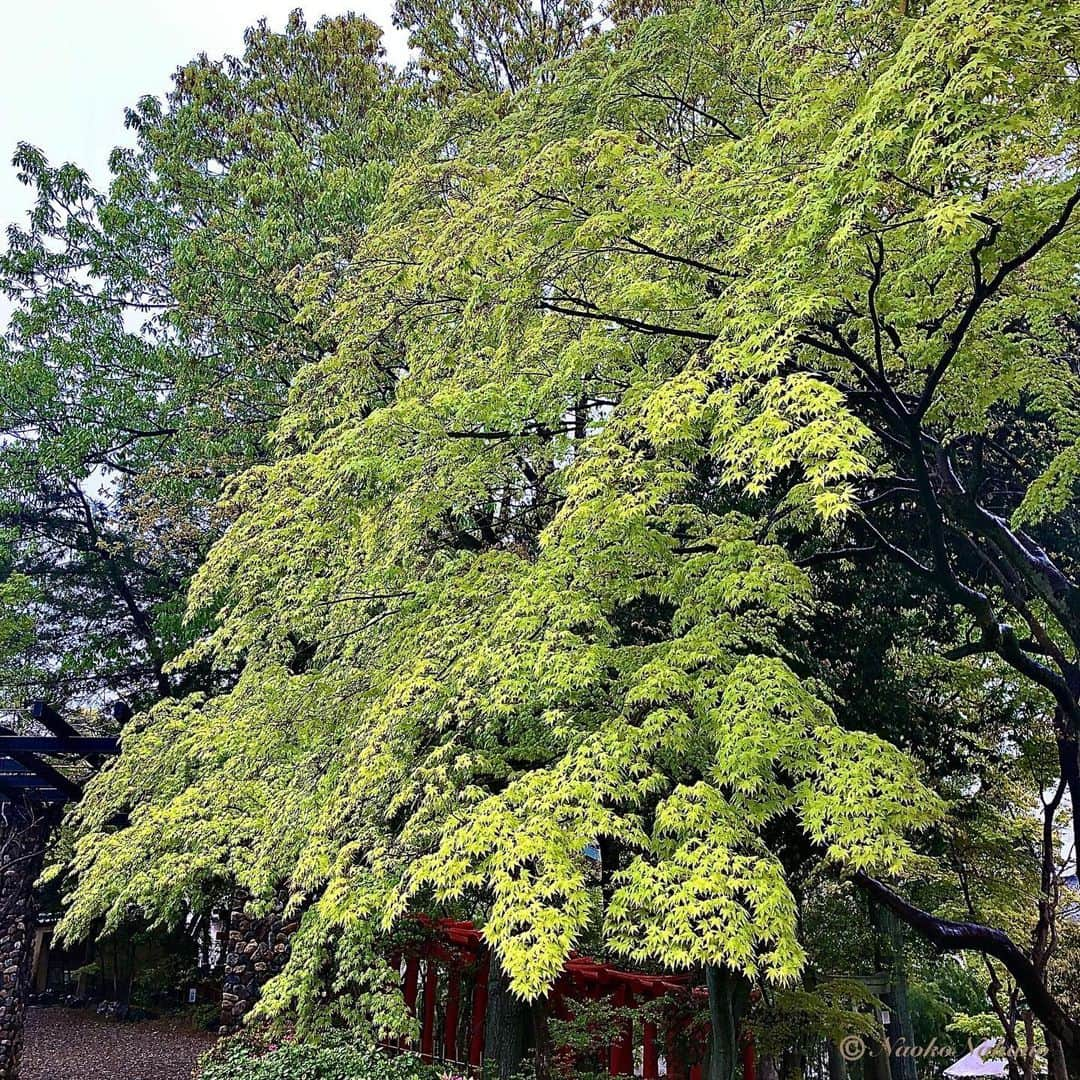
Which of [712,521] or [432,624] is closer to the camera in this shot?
[712,521]

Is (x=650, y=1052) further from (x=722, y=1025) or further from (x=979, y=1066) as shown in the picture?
(x=979, y=1066)

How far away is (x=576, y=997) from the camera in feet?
23.2

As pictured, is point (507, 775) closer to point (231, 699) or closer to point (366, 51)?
point (231, 699)

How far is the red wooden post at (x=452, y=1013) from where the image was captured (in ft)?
25.0

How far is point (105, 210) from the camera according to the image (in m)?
12.1

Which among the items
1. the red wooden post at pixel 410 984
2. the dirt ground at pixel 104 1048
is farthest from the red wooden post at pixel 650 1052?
the dirt ground at pixel 104 1048

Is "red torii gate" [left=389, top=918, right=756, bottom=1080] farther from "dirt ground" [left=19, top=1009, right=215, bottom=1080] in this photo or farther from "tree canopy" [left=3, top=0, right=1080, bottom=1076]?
"dirt ground" [left=19, top=1009, right=215, bottom=1080]

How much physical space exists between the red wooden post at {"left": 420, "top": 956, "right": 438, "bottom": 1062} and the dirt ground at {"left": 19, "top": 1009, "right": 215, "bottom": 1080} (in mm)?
5161

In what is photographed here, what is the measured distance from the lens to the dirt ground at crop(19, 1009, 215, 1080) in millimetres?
11250

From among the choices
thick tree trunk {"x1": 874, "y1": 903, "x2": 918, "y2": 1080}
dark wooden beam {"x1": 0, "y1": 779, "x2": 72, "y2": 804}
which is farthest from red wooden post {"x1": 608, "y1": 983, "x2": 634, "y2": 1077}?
dark wooden beam {"x1": 0, "y1": 779, "x2": 72, "y2": 804}

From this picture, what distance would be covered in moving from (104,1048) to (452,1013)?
8.48 meters

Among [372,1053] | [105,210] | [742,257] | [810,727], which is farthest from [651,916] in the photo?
[105,210]

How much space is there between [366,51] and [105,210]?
4447mm

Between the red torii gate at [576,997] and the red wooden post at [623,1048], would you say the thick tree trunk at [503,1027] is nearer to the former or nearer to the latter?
the red torii gate at [576,997]
